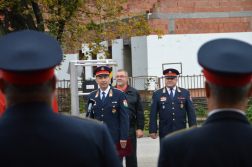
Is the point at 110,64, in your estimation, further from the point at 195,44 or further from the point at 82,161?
the point at 195,44

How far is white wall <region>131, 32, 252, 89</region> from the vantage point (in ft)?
52.4

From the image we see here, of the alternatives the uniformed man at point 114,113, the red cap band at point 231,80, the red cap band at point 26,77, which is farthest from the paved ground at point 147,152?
the red cap band at point 26,77

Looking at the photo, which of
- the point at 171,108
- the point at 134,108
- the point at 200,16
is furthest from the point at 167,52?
the point at 171,108

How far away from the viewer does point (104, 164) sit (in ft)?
5.04

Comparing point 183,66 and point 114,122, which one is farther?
point 183,66

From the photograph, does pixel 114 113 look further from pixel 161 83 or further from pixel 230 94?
pixel 161 83

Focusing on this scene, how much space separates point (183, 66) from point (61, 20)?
7949mm

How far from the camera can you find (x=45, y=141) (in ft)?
4.75

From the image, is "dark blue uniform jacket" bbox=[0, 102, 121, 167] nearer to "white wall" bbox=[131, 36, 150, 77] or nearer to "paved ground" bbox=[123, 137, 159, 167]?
"paved ground" bbox=[123, 137, 159, 167]

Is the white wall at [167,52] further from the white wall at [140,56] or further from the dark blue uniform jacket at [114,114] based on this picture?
the dark blue uniform jacket at [114,114]

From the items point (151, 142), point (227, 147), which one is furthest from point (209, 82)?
point (151, 142)

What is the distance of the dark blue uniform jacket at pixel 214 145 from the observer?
4.82ft

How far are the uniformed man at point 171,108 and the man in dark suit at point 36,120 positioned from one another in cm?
414

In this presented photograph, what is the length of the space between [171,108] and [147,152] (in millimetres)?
2697
